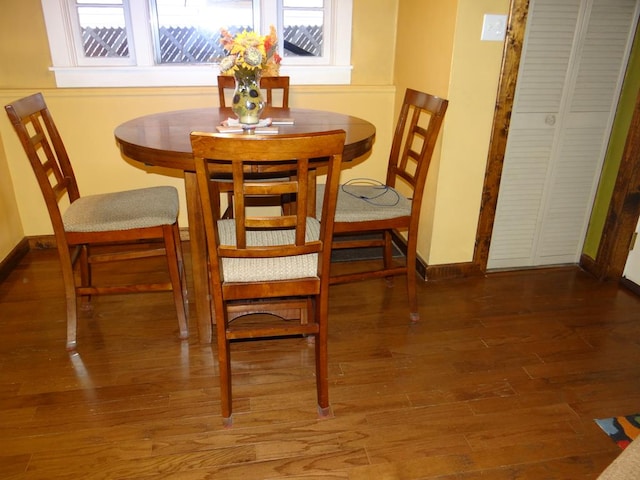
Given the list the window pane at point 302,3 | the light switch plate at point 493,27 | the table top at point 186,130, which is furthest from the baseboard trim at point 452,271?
the window pane at point 302,3

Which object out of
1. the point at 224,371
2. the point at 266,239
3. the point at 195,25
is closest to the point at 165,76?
the point at 195,25

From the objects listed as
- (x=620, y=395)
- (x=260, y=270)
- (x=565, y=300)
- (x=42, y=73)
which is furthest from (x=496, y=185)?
(x=42, y=73)

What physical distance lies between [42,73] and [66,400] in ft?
6.06

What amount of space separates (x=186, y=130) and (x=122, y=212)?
0.43 meters

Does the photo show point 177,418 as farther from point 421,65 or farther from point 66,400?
point 421,65

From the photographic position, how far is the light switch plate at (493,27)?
2260mm

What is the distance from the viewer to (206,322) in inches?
83.4

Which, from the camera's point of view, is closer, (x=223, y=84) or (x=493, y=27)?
(x=493, y=27)

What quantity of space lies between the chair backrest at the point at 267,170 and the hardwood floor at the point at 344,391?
60 cm

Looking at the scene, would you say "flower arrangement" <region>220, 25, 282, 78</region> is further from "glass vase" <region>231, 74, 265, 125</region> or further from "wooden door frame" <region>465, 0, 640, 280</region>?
"wooden door frame" <region>465, 0, 640, 280</region>

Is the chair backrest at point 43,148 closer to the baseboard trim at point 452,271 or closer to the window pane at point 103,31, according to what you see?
the window pane at point 103,31

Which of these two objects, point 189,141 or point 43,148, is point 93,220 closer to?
point 43,148

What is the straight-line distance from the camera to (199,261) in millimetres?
2039

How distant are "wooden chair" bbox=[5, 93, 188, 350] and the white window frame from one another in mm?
720
